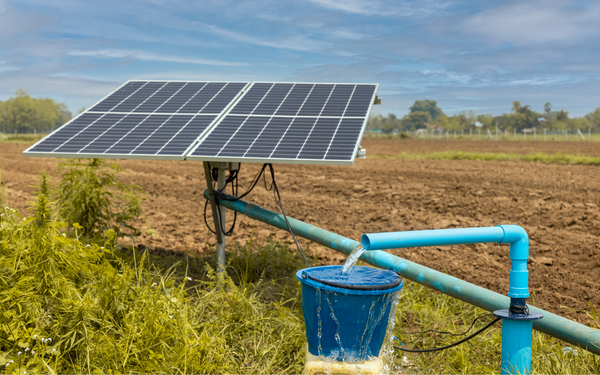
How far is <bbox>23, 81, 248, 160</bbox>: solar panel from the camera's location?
4.88 m

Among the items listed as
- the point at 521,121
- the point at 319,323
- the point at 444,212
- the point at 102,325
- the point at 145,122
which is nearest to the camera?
the point at 319,323

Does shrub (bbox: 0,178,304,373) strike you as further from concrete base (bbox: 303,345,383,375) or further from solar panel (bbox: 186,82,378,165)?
solar panel (bbox: 186,82,378,165)

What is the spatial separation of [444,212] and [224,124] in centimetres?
559

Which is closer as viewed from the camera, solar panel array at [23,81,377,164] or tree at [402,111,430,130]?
solar panel array at [23,81,377,164]

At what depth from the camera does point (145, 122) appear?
5.70m

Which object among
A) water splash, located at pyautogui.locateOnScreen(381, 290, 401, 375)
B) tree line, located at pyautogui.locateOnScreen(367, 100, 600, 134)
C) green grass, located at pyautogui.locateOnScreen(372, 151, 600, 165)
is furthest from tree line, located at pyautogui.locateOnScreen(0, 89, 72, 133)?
water splash, located at pyautogui.locateOnScreen(381, 290, 401, 375)

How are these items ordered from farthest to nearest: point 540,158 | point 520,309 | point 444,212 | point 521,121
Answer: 1. point 521,121
2. point 540,158
3. point 444,212
4. point 520,309

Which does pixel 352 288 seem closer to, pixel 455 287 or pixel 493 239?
pixel 493 239

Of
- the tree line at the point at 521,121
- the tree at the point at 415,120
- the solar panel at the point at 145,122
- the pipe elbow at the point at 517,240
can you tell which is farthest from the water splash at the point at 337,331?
the tree at the point at 415,120

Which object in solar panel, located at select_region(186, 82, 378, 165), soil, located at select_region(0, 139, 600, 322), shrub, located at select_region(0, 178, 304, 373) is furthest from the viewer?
soil, located at select_region(0, 139, 600, 322)

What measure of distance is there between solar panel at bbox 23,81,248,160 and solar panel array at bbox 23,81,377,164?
A: 0.04 feet

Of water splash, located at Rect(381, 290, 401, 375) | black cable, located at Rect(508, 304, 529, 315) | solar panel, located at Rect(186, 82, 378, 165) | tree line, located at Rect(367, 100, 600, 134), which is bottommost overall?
water splash, located at Rect(381, 290, 401, 375)

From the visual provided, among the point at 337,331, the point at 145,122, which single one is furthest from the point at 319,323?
the point at 145,122

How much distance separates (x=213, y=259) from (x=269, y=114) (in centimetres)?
218
